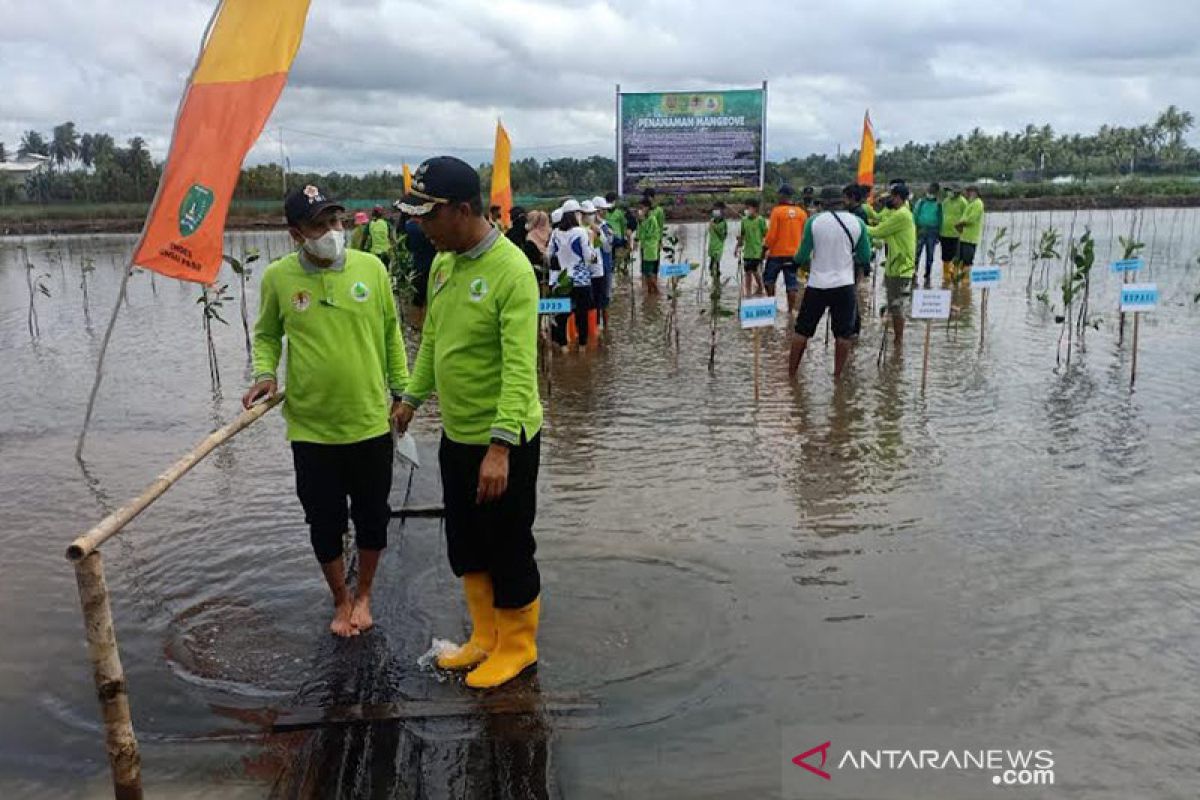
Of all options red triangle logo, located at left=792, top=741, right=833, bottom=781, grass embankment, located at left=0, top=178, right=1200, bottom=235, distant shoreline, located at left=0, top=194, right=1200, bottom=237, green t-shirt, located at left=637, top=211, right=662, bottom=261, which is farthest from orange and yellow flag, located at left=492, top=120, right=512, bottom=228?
distant shoreline, located at left=0, top=194, right=1200, bottom=237

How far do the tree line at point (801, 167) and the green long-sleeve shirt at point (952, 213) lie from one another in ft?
70.2

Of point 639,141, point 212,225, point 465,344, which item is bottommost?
point 465,344

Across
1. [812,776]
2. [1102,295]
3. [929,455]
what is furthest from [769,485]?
[1102,295]

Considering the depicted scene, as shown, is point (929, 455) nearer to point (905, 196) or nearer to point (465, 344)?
point (465, 344)

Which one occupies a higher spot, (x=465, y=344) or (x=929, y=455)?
(x=465, y=344)

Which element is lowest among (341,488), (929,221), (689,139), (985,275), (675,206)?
(341,488)

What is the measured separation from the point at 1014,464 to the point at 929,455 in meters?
0.53

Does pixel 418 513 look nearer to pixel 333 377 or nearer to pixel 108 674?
pixel 333 377

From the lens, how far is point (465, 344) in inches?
124

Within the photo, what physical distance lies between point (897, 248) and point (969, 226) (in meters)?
5.13

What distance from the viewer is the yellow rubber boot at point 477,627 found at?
3.48m

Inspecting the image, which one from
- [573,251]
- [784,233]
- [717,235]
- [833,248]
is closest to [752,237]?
[717,235]

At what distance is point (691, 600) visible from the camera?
4.08 metres

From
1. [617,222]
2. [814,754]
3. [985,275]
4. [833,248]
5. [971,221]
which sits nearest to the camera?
[814,754]
